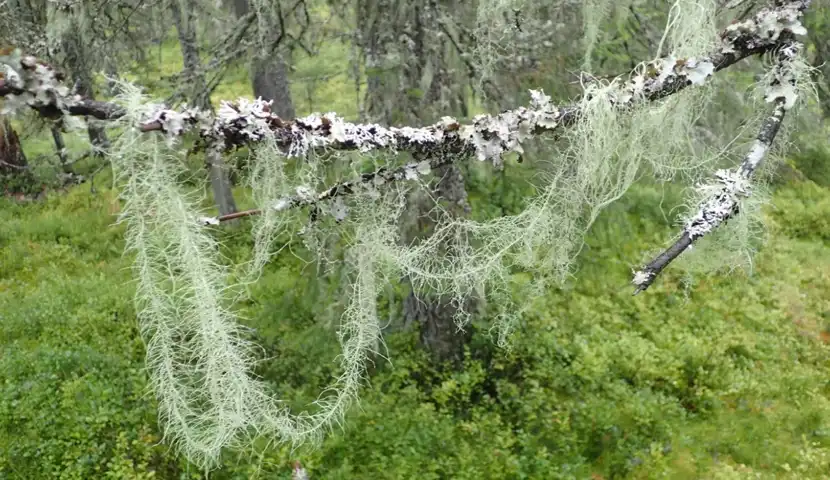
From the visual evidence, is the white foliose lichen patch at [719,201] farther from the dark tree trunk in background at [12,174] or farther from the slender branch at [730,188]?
the dark tree trunk in background at [12,174]

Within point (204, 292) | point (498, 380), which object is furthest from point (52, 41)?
point (498, 380)

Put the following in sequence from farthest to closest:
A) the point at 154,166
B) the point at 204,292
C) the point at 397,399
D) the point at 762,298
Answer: the point at 762,298 < the point at 397,399 < the point at 204,292 < the point at 154,166

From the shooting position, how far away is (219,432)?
2.22m

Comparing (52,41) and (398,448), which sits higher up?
(52,41)

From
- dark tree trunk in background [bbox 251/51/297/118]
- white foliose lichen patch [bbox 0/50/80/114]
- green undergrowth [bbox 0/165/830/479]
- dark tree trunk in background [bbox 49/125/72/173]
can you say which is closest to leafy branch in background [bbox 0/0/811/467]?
white foliose lichen patch [bbox 0/50/80/114]

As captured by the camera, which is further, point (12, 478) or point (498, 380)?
point (498, 380)

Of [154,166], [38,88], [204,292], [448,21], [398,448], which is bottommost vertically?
[398,448]

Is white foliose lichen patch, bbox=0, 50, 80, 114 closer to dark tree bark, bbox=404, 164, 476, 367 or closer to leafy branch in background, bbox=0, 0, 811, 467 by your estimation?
leafy branch in background, bbox=0, 0, 811, 467

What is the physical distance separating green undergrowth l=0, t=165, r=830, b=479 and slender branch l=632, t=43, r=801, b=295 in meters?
2.09

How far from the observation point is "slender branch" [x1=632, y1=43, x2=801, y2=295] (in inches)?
69.9

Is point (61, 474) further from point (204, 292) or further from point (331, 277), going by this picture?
point (204, 292)

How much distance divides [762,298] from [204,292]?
7420 millimetres

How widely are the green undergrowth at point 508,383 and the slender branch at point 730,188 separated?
2.09m

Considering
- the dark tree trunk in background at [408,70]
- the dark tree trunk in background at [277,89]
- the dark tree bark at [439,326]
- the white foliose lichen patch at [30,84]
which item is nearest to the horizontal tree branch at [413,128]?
the white foliose lichen patch at [30,84]
